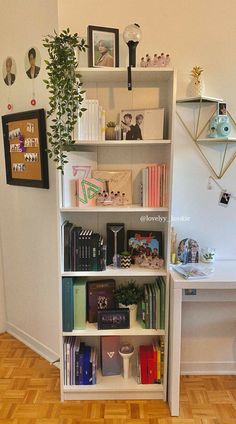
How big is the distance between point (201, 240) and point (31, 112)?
4.72 feet

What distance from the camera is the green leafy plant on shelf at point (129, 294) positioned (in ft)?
6.68

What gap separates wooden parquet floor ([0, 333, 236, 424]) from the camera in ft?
6.16

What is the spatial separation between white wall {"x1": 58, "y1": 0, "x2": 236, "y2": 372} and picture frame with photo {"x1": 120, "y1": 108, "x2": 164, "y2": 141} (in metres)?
0.25

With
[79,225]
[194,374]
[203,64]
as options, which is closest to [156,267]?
[79,225]

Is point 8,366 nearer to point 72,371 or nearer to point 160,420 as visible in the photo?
point 72,371

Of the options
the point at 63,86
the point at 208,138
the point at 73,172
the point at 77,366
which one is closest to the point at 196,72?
the point at 208,138

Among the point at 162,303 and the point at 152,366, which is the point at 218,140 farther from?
the point at 152,366

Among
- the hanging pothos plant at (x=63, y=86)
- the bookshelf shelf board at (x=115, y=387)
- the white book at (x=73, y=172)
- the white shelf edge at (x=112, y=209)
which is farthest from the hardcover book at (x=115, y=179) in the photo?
the bookshelf shelf board at (x=115, y=387)

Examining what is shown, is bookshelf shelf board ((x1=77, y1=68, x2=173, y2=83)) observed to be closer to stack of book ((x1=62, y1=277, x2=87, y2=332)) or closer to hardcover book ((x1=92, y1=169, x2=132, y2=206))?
hardcover book ((x1=92, y1=169, x2=132, y2=206))

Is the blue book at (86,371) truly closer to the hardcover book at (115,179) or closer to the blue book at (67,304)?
the blue book at (67,304)

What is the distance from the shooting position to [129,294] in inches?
80.7

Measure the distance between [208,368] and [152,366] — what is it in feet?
→ 1.68

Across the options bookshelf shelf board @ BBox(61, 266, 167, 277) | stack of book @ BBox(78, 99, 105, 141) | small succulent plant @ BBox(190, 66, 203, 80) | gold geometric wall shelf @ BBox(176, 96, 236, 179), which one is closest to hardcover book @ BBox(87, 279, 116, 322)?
bookshelf shelf board @ BBox(61, 266, 167, 277)

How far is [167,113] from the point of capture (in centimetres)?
196
